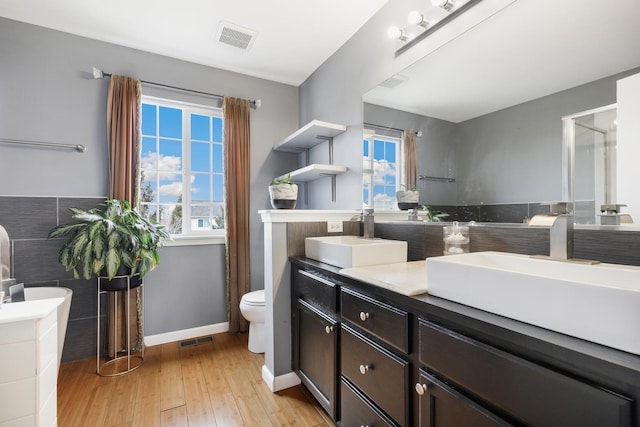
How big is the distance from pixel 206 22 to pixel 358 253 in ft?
6.97

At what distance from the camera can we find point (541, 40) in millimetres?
1172

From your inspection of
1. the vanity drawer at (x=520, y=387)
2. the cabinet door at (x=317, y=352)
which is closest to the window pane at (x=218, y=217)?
the cabinet door at (x=317, y=352)

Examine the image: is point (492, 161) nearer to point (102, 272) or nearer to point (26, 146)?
point (102, 272)

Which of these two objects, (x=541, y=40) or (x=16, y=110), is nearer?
(x=541, y=40)

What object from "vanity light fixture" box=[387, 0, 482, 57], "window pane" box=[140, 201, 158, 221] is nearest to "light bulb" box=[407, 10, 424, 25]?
"vanity light fixture" box=[387, 0, 482, 57]

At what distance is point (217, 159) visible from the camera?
9.77 feet

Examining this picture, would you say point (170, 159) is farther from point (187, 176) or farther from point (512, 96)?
point (512, 96)

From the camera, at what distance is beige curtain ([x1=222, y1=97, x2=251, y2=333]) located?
9.16 ft

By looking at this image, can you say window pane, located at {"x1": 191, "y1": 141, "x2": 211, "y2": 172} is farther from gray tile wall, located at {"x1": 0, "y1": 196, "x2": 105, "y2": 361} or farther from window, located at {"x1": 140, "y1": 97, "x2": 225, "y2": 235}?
gray tile wall, located at {"x1": 0, "y1": 196, "x2": 105, "y2": 361}

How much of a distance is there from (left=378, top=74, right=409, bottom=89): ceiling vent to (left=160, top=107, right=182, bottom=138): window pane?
194 cm

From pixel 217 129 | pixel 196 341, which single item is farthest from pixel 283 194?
pixel 196 341

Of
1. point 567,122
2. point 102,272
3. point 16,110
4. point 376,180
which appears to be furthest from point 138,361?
point 567,122

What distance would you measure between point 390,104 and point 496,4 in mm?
747

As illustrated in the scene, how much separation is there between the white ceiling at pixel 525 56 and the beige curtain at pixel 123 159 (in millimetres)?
2235
